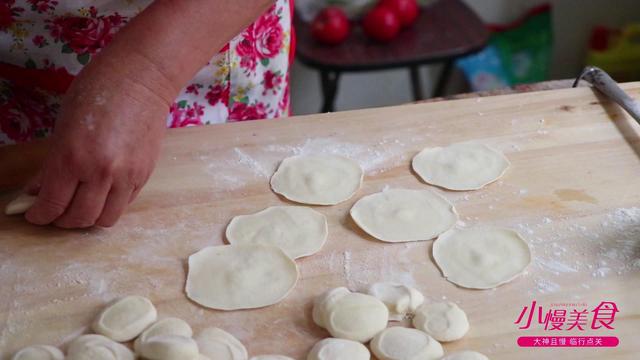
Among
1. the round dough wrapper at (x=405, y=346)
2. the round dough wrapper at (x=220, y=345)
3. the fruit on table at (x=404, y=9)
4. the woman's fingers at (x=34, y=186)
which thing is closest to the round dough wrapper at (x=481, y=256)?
the round dough wrapper at (x=405, y=346)

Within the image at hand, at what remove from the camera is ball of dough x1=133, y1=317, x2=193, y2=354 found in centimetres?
A: 92

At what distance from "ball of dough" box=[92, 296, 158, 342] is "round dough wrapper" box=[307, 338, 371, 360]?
212 mm

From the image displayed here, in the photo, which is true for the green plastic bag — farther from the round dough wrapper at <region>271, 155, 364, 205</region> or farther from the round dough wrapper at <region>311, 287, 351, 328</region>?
the round dough wrapper at <region>311, 287, 351, 328</region>

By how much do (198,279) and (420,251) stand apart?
313mm

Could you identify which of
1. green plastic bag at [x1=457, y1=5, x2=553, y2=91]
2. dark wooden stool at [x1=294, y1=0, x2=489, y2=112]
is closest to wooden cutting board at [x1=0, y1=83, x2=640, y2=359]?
dark wooden stool at [x1=294, y1=0, x2=489, y2=112]

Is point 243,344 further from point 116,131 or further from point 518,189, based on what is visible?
point 518,189

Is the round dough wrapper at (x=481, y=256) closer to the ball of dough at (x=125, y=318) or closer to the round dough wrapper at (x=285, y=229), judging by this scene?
the round dough wrapper at (x=285, y=229)

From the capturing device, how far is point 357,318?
3.07 ft

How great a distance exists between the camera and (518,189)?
118 centimetres

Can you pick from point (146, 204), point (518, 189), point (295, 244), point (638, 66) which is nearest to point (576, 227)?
point (518, 189)

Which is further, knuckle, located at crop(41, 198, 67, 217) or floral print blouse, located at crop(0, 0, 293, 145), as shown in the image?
floral print blouse, located at crop(0, 0, 293, 145)

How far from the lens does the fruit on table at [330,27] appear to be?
233 cm

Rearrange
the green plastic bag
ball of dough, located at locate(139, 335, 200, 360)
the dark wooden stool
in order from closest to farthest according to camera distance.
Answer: ball of dough, located at locate(139, 335, 200, 360) → the dark wooden stool → the green plastic bag

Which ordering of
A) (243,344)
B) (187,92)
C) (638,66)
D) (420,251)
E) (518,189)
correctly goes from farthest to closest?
(638,66)
(187,92)
(518,189)
(420,251)
(243,344)
